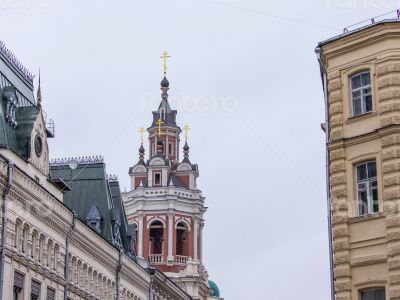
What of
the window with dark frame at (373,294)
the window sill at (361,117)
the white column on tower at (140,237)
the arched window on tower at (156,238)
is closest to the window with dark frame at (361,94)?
the window sill at (361,117)

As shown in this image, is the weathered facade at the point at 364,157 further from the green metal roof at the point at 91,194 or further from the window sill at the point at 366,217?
the green metal roof at the point at 91,194

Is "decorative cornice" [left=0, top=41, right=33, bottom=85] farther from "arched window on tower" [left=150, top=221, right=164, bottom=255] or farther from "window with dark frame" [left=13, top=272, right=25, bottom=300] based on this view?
"arched window on tower" [left=150, top=221, right=164, bottom=255]

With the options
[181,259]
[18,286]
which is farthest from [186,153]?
[18,286]

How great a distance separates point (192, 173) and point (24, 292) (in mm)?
47428

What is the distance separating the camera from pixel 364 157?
29.2m

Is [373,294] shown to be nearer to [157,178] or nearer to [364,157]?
[364,157]

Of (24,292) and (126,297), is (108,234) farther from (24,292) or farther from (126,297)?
(24,292)

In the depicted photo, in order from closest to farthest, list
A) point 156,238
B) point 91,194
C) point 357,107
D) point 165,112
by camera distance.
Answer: point 357,107
point 91,194
point 156,238
point 165,112

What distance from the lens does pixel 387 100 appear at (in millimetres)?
29125

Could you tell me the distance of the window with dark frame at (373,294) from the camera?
27734mm

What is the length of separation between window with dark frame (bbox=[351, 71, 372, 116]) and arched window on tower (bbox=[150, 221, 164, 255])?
5476 centimetres

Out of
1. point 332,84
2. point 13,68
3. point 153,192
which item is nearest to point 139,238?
point 153,192

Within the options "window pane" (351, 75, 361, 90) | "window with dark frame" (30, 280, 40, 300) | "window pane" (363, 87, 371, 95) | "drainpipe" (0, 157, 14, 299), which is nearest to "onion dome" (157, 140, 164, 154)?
"window with dark frame" (30, 280, 40, 300)

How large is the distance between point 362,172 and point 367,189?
61 cm
